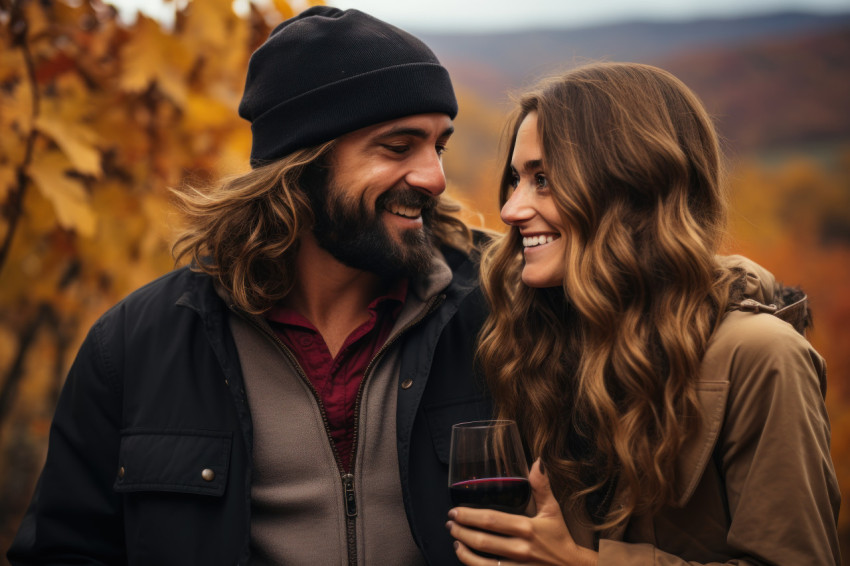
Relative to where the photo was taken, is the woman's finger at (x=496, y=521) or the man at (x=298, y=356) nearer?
the woman's finger at (x=496, y=521)

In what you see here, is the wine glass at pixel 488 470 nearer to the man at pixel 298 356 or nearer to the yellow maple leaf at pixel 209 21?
the man at pixel 298 356

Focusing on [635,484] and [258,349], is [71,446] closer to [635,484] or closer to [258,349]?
[258,349]

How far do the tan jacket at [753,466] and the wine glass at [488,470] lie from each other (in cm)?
30

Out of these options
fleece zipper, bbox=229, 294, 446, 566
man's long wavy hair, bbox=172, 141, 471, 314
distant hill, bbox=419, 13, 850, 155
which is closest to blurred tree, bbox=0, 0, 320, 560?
man's long wavy hair, bbox=172, 141, 471, 314

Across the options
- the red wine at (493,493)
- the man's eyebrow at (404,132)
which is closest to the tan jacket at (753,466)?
the red wine at (493,493)

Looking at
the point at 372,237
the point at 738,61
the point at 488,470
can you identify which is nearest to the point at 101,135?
the point at 372,237

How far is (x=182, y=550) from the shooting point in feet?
8.27

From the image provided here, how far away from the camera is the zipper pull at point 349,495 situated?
2562mm

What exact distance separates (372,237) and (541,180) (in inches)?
29.9

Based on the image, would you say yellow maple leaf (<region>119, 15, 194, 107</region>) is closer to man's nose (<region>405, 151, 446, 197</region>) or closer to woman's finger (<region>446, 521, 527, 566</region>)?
man's nose (<region>405, 151, 446, 197</region>)

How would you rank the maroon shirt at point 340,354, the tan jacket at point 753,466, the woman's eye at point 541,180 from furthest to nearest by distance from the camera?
the maroon shirt at point 340,354 → the woman's eye at point 541,180 → the tan jacket at point 753,466

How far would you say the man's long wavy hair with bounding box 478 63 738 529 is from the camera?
214cm

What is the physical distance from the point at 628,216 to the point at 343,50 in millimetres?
1287

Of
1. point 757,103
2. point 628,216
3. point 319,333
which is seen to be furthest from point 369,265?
point 757,103
